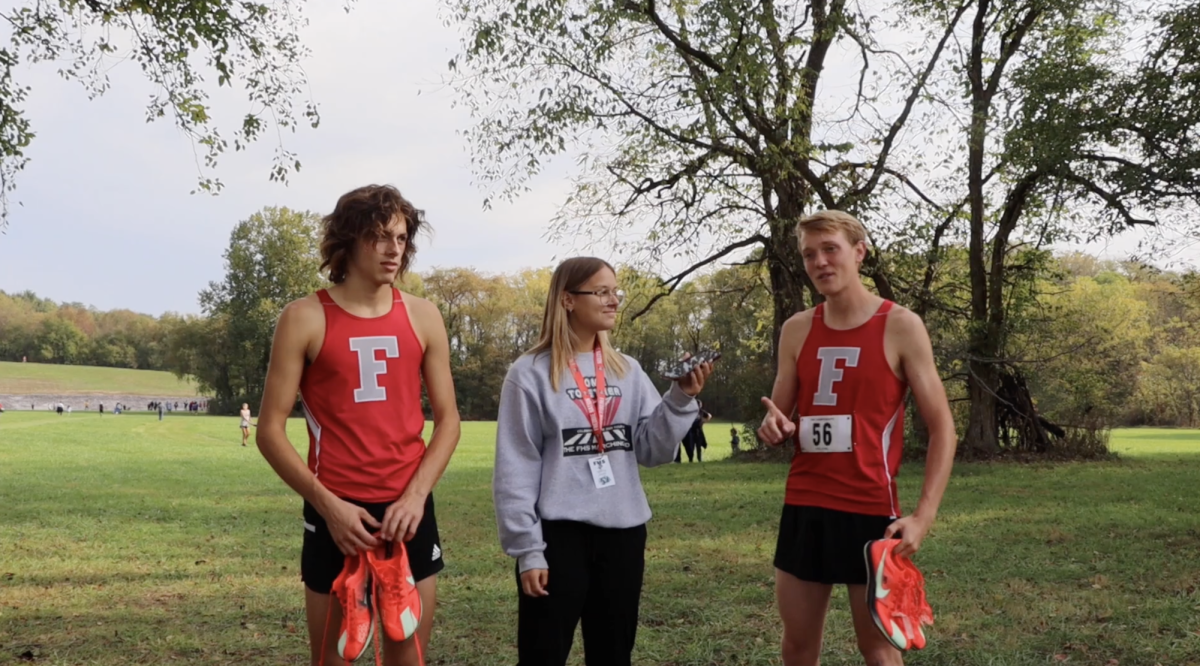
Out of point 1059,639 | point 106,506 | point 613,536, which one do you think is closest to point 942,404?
point 613,536

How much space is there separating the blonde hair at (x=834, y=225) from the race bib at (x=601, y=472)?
1113 millimetres

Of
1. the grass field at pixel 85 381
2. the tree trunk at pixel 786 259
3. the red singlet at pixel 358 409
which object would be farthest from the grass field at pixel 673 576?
the grass field at pixel 85 381

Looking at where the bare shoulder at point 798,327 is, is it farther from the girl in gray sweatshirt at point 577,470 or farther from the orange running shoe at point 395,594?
the orange running shoe at point 395,594

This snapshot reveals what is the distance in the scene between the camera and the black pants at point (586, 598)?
10.5 feet

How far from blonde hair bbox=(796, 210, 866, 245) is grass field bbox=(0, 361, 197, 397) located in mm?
89329

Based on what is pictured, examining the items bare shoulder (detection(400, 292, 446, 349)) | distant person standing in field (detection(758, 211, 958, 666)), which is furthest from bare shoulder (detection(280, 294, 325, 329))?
distant person standing in field (detection(758, 211, 958, 666))

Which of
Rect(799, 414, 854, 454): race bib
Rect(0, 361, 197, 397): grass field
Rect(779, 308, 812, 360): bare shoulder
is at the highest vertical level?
Rect(0, 361, 197, 397): grass field

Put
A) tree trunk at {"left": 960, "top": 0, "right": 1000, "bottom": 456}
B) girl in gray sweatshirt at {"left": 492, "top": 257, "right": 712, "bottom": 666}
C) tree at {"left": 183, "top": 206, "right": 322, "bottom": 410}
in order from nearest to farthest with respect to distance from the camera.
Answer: girl in gray sweatshirt at {"left": 492, "top": 257, "right": 712, "bottom": 666} < tree trunk at {"left": 960, "top": 0, "right": 1000, "bottom": 456} < tree at {"left": 183, "top": 206, "right": 322, "bottom": 410}

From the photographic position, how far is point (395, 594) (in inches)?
122

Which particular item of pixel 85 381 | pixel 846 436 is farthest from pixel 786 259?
pixel 85 381

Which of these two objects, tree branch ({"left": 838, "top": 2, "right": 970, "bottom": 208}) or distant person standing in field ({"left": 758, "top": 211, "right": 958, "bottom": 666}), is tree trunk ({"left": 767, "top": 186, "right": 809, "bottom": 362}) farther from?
distant person standing in field ({"left": 758, "top": 211, "right": 958, "bottom": 666})

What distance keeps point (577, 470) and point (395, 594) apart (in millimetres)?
733

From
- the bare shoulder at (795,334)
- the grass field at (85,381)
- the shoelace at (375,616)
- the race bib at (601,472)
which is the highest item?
the grass field at (85,381)

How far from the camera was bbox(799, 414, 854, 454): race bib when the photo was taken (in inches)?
Answer: 133
